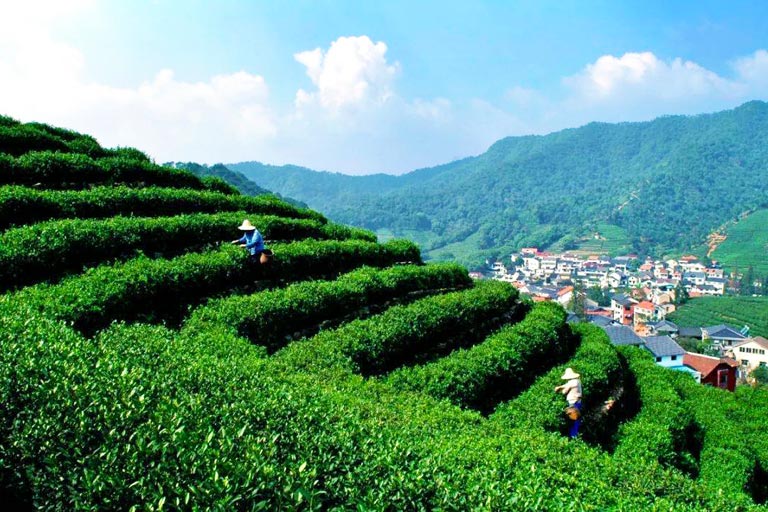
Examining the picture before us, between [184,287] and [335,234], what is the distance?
10487mm

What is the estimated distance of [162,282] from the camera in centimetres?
1424

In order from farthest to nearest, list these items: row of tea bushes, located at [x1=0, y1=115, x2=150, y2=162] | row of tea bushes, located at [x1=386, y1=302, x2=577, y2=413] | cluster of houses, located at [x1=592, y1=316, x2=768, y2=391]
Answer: cluster of houses, located at [x1=592, y1=316, x2=768, y2=391]
row of tea bushes, located at [x1=0, y1=115, x2=150, y2=162]
row of tea bushes, located at [x1=386, y1=302, x2=577, y2=413]

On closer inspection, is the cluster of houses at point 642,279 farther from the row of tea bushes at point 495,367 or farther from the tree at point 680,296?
the row of tea bushes at point 495,367

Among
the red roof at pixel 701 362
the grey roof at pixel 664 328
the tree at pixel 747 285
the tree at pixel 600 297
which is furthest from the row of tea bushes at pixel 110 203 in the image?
the tree at pixel 747 285

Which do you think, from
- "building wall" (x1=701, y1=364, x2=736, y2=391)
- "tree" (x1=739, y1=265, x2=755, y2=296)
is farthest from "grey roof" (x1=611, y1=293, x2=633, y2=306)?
"building wall" (x1=701, y1=364, x2=736, y2=391)

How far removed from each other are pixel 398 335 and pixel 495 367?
10.5 ft

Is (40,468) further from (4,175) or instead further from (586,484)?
(4,175)

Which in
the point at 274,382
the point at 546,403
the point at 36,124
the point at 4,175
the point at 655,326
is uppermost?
the point at 36,124

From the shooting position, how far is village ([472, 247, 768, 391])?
61.4 meters

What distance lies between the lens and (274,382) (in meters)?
9.17

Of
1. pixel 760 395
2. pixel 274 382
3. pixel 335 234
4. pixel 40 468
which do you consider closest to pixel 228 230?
pixel 335 234

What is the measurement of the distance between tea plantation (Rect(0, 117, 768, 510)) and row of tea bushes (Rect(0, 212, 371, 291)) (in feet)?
0.19

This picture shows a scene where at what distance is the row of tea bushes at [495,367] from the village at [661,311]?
3324 centimetres

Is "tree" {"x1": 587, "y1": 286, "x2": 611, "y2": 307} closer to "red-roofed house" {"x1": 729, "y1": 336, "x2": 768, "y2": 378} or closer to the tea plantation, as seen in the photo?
"red-roofed house" {"x1": 729, "y1": 336, "x2": 768, "y2": 378}
